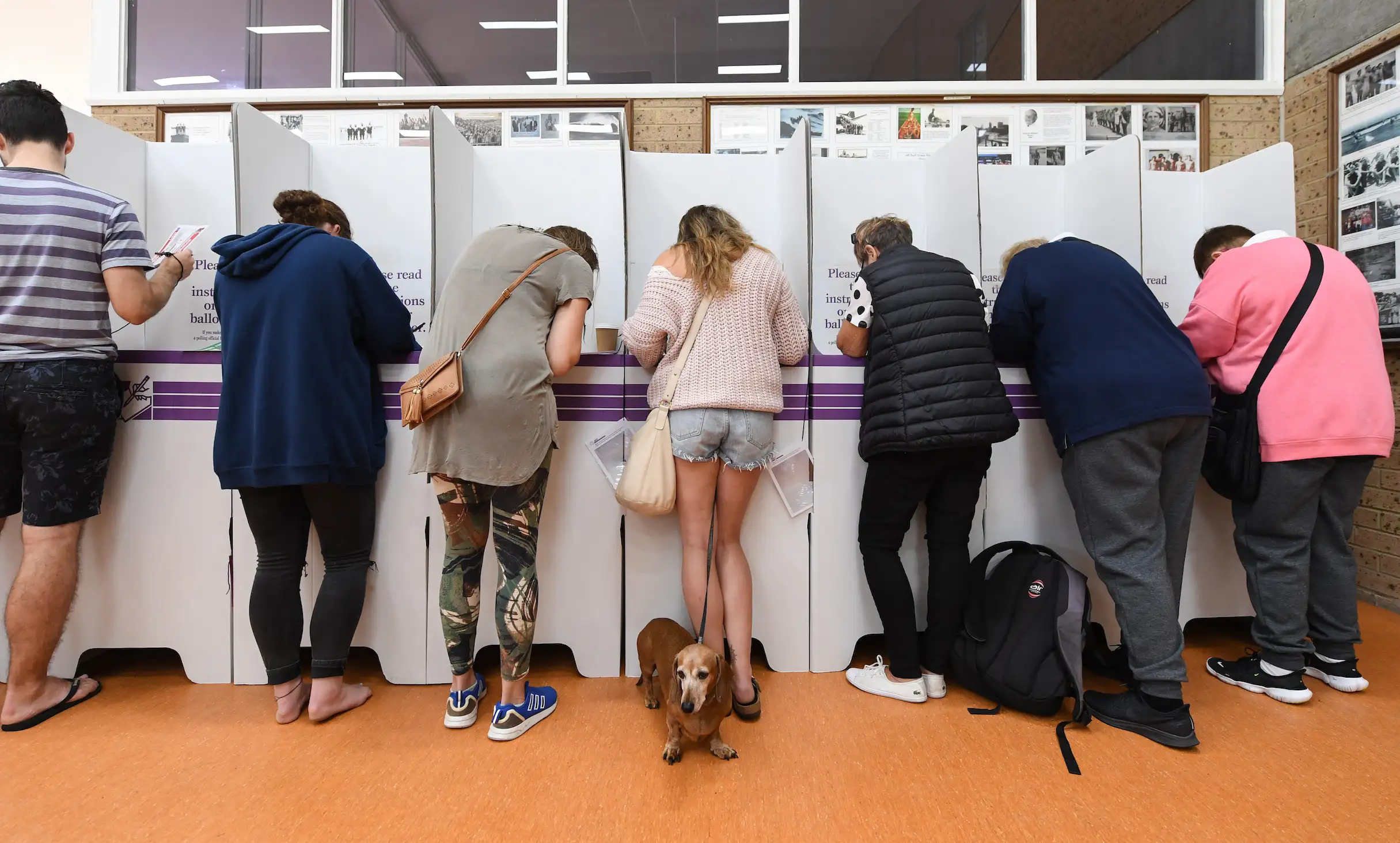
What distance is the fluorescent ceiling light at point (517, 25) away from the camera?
335 cm

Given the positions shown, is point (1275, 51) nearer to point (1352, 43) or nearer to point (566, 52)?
point (1352, 43)

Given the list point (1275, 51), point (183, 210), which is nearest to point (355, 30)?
point (183, 210)

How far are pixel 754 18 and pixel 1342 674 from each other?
3832 millimetres

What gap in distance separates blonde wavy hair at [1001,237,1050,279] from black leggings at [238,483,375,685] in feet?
6.98

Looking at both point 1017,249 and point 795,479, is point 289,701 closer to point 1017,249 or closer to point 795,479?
point 795,479

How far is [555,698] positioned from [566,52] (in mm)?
3354

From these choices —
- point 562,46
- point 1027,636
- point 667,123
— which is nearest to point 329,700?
point 1027,636

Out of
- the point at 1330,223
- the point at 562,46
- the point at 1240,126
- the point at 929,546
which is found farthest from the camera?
the point at 562,46

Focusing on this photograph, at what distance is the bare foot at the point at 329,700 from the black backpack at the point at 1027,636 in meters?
1.83

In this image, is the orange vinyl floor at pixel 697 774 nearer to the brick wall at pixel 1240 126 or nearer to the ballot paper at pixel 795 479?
the ballot paper at pixel 795 479

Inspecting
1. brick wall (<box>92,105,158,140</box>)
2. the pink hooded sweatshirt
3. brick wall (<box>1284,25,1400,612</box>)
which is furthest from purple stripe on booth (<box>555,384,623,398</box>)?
brick wall (<box>92,105,158,140</box>)

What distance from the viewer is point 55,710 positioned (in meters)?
1.69

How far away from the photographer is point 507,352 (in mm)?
1480

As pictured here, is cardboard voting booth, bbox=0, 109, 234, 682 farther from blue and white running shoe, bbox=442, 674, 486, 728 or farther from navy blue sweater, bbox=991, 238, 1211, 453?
navy blue sweater, bbox=991, 238, 1211, 453
